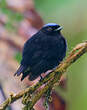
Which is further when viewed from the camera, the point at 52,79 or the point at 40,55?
the point at 40,55

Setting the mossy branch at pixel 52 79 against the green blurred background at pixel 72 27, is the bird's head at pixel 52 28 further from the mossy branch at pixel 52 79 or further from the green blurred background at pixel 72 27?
the mossy branch at pixel 52 79

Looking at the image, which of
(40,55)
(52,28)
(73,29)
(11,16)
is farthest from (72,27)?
(40,55)

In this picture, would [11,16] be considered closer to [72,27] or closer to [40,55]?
[72,27]

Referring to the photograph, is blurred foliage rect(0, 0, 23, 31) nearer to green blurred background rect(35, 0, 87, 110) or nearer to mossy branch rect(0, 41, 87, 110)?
green blurred background rect(35, 0, 87, 110)

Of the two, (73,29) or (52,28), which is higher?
(52,28)

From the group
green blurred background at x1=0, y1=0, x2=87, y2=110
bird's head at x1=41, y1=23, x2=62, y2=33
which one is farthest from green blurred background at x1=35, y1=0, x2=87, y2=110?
bird's head at x1=41, y1=23, x2=62, y2=33

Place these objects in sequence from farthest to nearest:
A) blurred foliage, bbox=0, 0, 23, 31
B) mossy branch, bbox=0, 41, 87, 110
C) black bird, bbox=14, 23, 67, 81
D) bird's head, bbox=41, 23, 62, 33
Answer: blurred foliage, bbox=0, 0, 23, 31, bird's head, bbox=41, 23, 62, 33, black bird, bbox=14, 23, 67, 81, mossy branch, bbox=0, 41, 87, 110

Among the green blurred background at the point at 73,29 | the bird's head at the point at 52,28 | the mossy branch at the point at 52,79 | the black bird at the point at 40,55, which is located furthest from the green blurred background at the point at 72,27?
the mossy branch at the point at 52,79

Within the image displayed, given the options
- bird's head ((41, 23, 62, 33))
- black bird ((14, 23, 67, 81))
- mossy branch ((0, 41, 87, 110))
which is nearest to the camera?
mossy branch ((0, 41, 87, 110))
